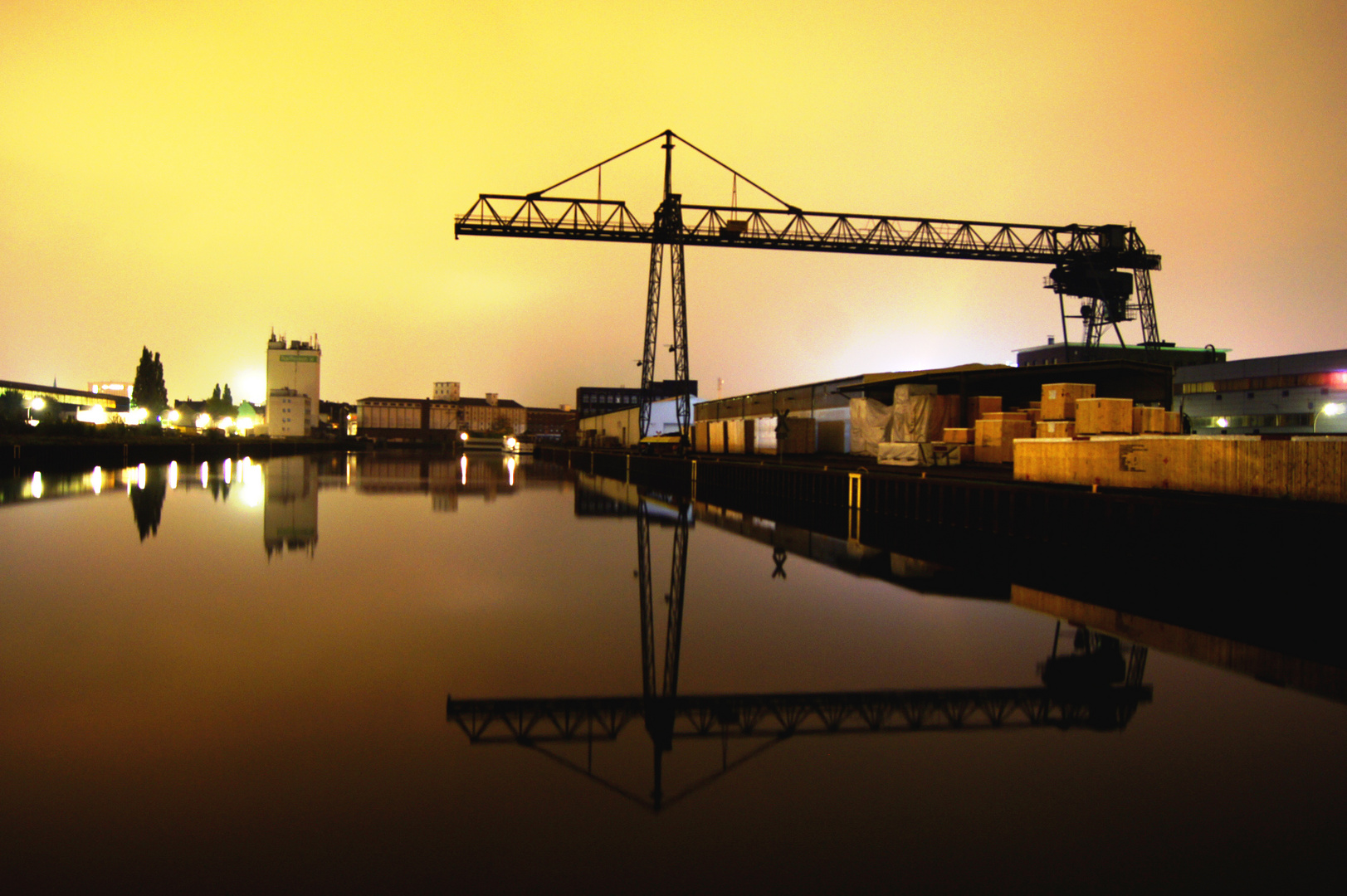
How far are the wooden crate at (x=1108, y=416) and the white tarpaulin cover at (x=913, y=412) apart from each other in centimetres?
707

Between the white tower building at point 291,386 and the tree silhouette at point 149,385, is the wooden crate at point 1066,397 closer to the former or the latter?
the tree silhouette at point 149,385

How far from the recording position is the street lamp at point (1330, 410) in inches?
1473

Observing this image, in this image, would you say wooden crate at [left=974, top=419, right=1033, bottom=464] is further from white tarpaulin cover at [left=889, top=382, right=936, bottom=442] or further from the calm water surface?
the calm water surface

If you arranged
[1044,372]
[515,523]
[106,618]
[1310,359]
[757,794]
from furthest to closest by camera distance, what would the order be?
[1310,359]
[1044,372]
[515,523]
[106,618]
[757,794]

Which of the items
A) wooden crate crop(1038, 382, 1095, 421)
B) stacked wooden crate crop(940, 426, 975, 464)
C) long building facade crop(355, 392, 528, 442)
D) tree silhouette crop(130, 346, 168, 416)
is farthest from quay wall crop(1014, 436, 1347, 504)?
long building facade crop(355, 392, 528, 442)

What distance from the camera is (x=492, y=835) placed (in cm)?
416

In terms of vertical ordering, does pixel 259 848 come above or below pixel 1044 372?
below

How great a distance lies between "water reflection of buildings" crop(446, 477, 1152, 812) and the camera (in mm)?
5645

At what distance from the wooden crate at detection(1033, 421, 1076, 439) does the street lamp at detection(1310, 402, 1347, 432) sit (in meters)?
27.1

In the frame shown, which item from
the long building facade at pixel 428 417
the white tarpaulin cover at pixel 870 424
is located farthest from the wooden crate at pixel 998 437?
the long building facade at pixel 428 417

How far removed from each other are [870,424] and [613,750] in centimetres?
2461

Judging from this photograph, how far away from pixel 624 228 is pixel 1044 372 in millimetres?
25351

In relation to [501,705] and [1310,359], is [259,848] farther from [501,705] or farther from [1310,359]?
[1310,359]

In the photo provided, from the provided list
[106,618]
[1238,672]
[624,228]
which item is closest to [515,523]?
[106,618]
